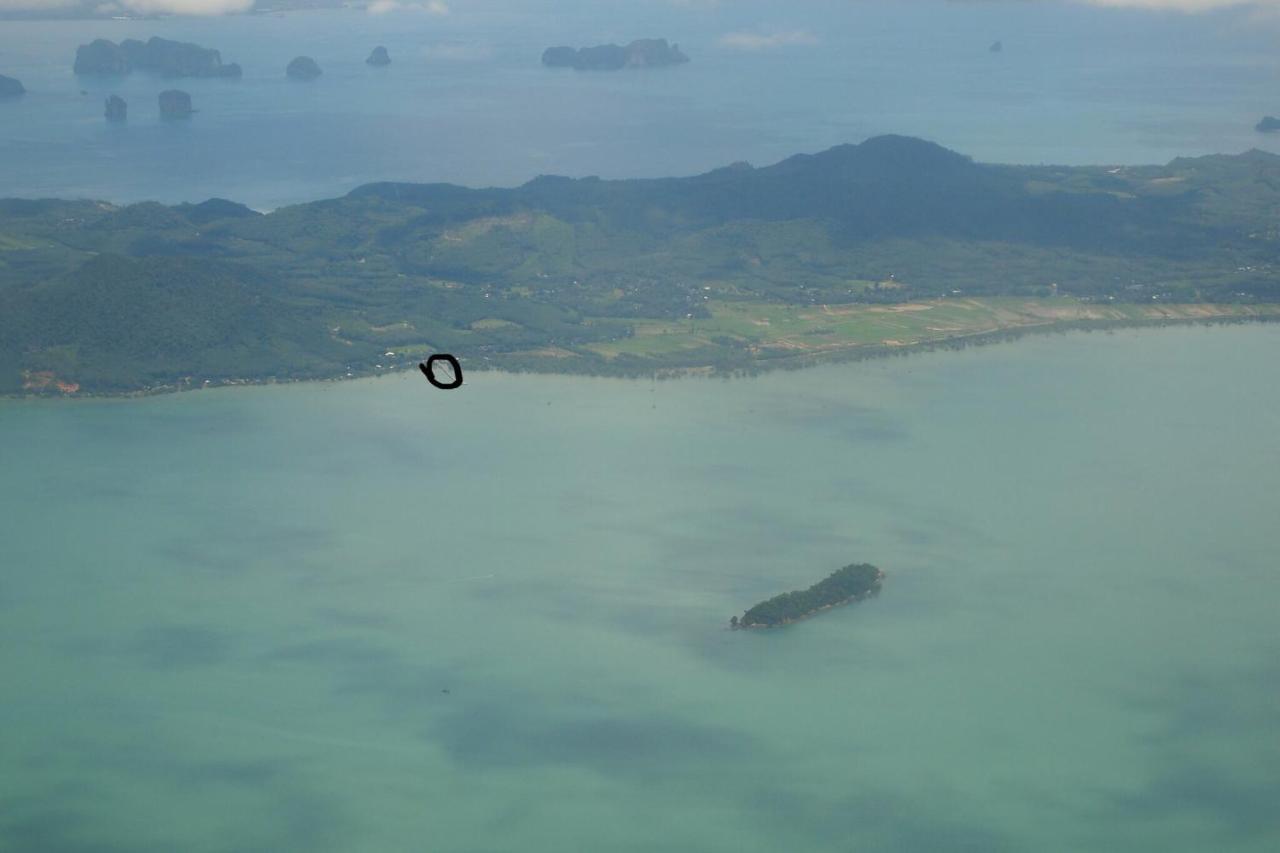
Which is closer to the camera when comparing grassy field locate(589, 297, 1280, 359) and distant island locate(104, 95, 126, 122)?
grassy field locate(589, 297, 1280, 359)

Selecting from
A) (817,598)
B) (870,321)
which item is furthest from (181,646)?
(870,321)

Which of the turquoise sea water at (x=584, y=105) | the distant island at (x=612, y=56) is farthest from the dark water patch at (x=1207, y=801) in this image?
the distant island at (x=612, y=56)

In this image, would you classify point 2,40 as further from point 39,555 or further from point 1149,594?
point 1149,594

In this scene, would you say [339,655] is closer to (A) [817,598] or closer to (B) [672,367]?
(A) [817,598]

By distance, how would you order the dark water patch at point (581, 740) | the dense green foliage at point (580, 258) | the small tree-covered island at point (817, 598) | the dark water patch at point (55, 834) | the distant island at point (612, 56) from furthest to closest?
the distant island at point (612, 56)
the dense green foliage at point (580, 258)
the small tree-covered island at point (817, 598)
the dark water patch at point (581, 740)
the dark water patch at point (55, 834)

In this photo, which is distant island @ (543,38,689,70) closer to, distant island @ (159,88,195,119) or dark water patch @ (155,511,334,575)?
distant island @ (159,88,195,119)

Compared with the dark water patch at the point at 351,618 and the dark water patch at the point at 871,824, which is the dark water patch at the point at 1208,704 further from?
the dark water patch at the point at 351,618

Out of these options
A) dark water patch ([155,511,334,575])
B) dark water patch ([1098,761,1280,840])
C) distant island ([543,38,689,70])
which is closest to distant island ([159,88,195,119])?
distant island ([543,38,689,70])
